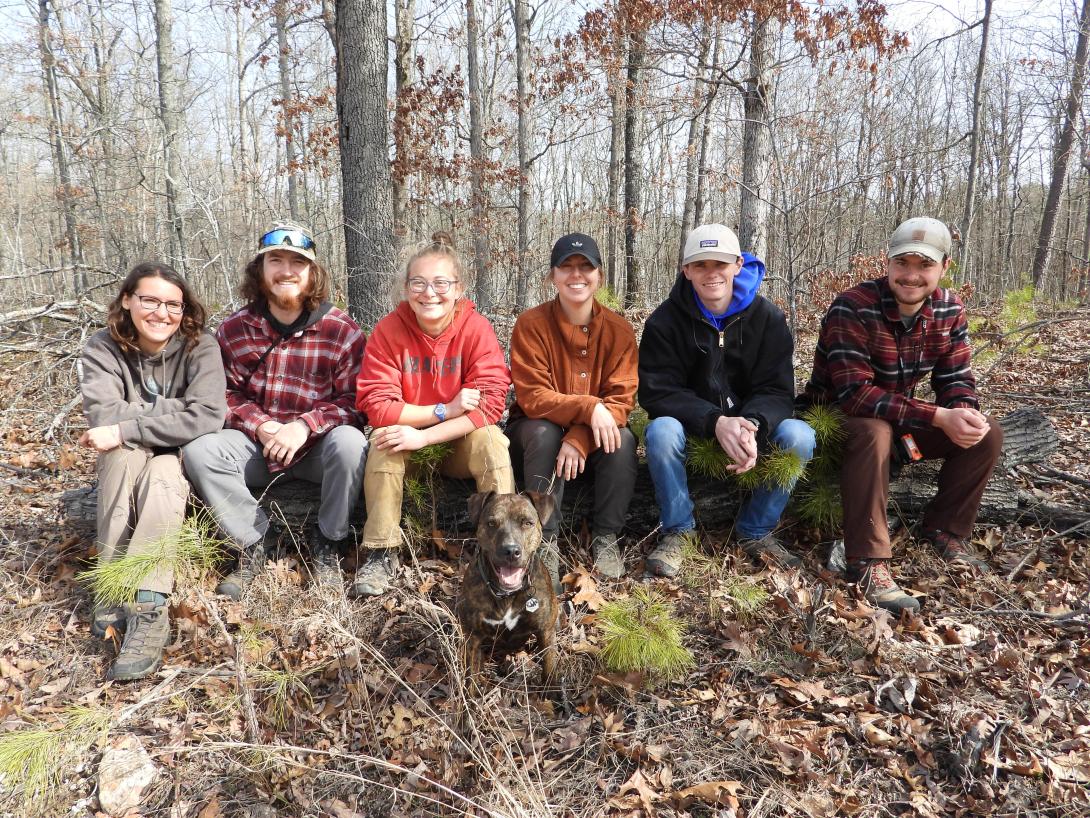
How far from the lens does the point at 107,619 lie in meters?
3.55

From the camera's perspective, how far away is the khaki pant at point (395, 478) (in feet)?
12.9

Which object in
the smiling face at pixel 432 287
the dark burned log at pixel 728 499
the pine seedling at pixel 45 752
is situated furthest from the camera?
the dark burned log at pixel 728 499

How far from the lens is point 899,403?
157 inches

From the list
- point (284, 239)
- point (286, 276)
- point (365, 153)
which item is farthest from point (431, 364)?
point (365, 153)

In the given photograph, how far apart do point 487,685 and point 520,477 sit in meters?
1.49

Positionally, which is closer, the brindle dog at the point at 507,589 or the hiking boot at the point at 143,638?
the brindle dog at the point at 507,589

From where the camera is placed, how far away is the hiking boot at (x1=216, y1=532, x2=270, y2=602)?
379cm

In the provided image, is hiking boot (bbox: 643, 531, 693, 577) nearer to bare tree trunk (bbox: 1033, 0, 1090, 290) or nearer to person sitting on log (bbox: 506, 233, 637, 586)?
person sitting on log (bbox: 506, 233, 637, 586)

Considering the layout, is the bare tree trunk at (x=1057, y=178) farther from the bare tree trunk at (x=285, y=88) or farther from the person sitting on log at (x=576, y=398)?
the bare tree trunk at (x=285, y=88)

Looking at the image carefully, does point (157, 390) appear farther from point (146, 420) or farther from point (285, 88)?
point (285, 88)

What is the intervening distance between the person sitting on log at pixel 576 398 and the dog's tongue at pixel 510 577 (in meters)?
0.80

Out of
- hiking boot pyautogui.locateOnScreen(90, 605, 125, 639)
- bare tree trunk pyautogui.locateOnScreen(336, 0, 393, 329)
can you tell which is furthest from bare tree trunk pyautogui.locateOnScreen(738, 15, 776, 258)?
hiking boot pyautogui.locateOnScreen(90, 605, 125, 639)

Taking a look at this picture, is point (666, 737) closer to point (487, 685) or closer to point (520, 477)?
point (487, 685)

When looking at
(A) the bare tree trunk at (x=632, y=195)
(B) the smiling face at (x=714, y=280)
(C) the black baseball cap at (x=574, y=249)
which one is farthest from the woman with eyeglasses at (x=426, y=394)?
(A) the bare tree trunk at (x=632, y=195)
